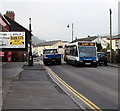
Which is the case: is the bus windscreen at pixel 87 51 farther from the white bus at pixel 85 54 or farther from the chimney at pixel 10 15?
the chimney at pixel 10 15

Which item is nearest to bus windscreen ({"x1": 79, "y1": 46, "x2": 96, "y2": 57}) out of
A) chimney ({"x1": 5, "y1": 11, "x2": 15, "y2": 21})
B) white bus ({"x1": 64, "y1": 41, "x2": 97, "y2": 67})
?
white bus ({"x1": 64, "y1": 41, "x2": 97, "y2": 67})

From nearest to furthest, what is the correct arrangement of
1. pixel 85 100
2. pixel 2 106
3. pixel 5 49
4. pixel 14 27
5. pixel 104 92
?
pixel 2 106 → pixel 85 100 → pixel 104 92 → pixel 5 49 → pixel 14 27

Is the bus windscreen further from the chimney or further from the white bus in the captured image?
the chimney

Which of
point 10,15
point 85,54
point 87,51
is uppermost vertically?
point 10,15

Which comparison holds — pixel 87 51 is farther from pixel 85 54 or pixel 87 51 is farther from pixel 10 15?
pixel 10 15

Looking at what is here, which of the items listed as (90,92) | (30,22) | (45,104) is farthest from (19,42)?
(45,104)

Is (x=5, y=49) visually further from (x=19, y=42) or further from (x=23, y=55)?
(x=19, y=42)

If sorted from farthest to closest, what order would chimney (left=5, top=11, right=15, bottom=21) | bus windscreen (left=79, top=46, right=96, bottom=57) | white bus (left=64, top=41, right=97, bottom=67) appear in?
chimney (left=5, top=11, right=15, bottom=21)
bus windscreen (left=79, top=46, right=96, bottom=57)
white bus (left=64, top=41, right=97, bottom=67)

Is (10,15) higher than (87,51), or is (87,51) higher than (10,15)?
(10,15)

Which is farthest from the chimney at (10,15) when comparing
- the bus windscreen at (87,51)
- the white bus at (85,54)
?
the bus windscreen at (87,51)

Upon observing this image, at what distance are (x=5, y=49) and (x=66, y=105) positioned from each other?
40.7 m

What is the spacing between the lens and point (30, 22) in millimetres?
30703

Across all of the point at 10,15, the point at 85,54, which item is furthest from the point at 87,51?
the point at 10,15

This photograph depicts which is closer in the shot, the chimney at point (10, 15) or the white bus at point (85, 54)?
the white bus at point (85, 54)
